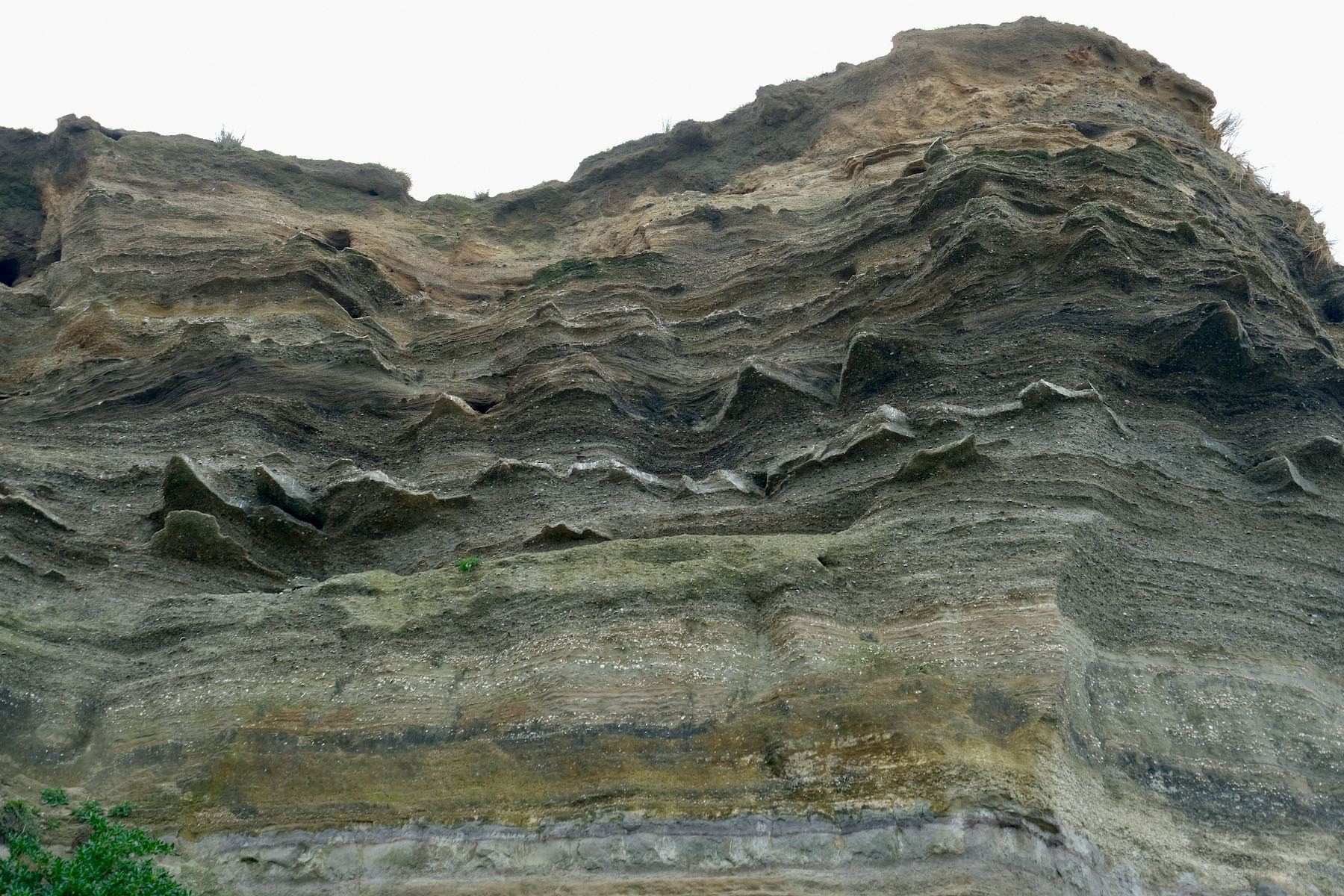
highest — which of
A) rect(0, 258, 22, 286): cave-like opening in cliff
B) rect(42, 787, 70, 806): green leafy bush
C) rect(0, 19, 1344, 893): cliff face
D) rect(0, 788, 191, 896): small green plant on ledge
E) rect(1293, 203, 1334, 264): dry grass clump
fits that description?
rect(1293, 203, 1334, 264): dry grass clump

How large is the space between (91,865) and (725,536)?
5305mm

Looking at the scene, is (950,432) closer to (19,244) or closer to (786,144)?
(786,144)

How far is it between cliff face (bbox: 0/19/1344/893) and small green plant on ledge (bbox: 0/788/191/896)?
364 millimetres

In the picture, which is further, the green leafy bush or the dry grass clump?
the dry grass clump

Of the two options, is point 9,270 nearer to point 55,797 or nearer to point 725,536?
point 55,797

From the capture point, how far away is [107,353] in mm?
13867

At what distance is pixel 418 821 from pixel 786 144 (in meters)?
15.5

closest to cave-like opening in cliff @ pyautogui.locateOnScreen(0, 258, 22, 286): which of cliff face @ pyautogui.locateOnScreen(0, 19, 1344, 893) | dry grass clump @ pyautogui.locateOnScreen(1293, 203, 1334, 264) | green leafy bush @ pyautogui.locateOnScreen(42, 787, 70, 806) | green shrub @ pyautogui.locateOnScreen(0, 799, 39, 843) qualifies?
cliff face @ pyautogui.locateOnScreen(0, 19, 1344, 893)

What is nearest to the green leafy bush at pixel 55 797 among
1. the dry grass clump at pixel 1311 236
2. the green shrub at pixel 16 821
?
the green shrub at pixel 16 821

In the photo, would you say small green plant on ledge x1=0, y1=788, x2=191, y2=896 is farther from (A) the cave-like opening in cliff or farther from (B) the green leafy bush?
(A) the cave-like opening in cliff

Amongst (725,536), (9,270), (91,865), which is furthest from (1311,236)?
(9,270)

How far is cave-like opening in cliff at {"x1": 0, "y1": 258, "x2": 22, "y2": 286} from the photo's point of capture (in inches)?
712

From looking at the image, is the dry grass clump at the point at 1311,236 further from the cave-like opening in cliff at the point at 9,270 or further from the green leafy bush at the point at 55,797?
the cave-like opening in cliff at the point at 9,270

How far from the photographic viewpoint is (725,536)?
32.6ft
